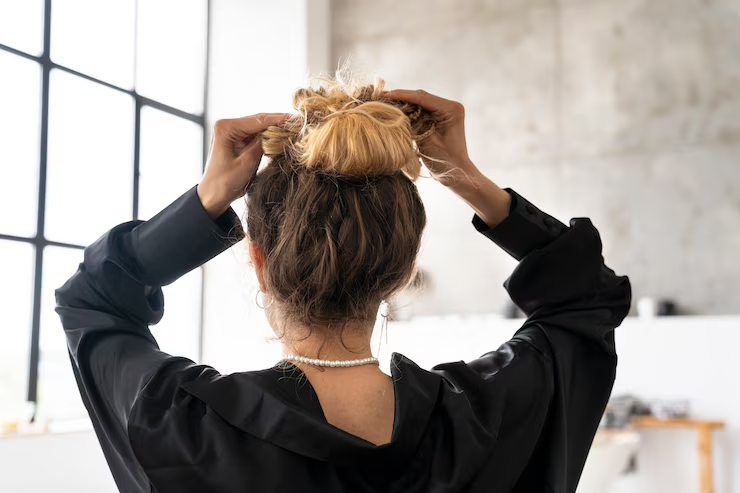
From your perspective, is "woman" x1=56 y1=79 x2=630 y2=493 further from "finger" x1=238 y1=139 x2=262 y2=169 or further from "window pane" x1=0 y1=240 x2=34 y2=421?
"window pane" x1=0 y1=240 x2=34 y2=421

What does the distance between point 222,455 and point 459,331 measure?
3590 millimetres

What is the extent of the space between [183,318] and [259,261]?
10.9 ft

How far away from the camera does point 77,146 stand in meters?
3.39

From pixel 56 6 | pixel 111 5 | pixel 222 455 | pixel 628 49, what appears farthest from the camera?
pixel 628 49

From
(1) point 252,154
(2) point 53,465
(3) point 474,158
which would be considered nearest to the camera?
(1) point 252,154

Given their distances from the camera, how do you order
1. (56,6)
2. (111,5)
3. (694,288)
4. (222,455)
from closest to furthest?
(222,455), (56,6), (111,5), (694,288)

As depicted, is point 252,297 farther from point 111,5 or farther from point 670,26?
point 670,26

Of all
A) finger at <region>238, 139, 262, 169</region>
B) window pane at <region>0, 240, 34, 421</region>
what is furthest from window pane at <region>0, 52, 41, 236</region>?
finger at <region>238, 139, 262, 169</region>

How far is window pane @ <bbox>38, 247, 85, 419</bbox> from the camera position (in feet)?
10.2

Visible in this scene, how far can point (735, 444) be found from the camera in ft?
12.2

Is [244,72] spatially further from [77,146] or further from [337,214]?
[337,214]

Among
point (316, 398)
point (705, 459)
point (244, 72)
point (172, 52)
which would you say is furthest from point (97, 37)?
point (705, 459)

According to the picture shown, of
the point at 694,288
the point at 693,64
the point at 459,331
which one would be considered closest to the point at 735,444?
the point at 694,288

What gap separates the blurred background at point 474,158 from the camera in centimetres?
318
